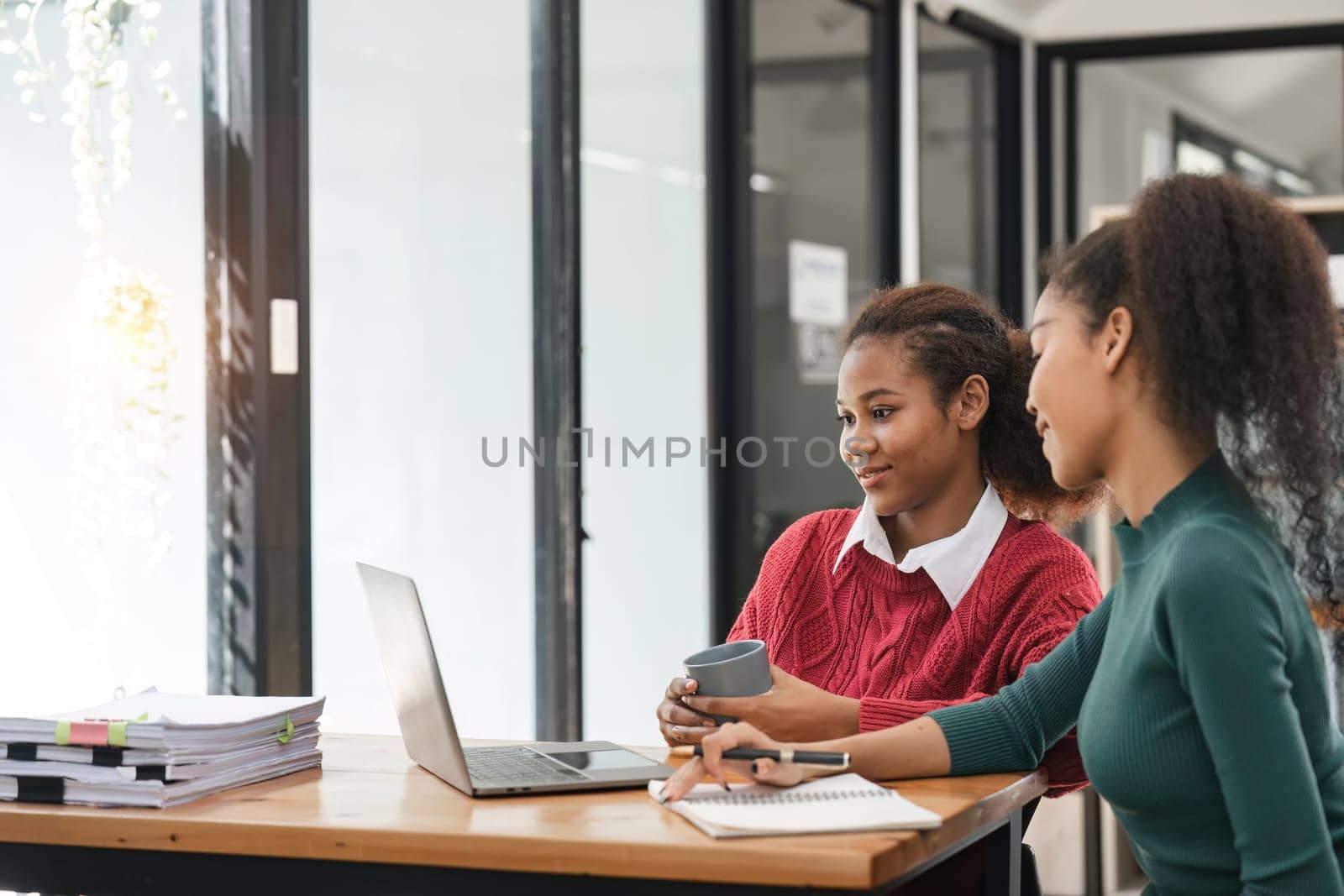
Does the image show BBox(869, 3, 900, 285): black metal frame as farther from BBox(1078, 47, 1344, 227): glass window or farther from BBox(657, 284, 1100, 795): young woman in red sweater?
BBox(657, 284, 1100, 795): young woman in red sweater

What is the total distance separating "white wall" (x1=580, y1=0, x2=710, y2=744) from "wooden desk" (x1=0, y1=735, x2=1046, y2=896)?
2.11 metres

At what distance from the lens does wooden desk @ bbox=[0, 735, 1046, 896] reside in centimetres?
123

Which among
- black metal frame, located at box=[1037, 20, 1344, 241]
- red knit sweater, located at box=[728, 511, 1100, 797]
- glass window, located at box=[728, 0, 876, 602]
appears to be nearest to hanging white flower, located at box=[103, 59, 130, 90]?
red knit sweater, located at box=[728, 511, 1100, 797]

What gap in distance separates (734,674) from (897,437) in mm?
459

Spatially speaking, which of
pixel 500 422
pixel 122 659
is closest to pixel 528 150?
pixel 500 422

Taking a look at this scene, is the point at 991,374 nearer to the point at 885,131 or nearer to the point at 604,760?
the point at 604,760

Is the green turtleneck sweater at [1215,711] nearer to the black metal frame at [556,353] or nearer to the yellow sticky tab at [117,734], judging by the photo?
the yellow sticky tab at [117,734]

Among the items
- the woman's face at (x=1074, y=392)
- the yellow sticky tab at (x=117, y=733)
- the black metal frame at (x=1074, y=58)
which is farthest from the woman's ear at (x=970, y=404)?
the black metal frame at (x=1074, y=58)

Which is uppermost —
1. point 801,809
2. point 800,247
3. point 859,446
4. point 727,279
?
point 800,247

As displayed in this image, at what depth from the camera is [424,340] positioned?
3195 millimetres

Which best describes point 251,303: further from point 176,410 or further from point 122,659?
point 122,659

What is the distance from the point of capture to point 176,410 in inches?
102

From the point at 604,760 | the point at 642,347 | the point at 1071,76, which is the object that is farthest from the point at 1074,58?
the point at 604,760

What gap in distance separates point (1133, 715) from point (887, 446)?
2.07 ft
